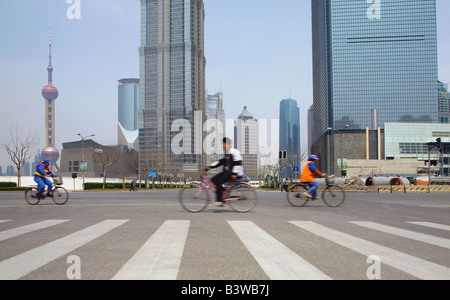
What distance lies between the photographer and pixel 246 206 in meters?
10.9

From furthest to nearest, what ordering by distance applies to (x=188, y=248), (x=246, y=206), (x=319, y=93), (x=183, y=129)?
(x=183, y=129) < (x=319, y=93) < (x=246, y=206) < (x=188, y=248)

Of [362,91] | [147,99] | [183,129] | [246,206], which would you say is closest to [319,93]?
[362,91]

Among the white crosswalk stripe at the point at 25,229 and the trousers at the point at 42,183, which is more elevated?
the trousers at the point at 42,183

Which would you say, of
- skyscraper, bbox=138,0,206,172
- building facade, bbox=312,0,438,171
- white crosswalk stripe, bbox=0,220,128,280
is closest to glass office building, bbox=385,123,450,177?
building facade, bbox=312,0,438,171

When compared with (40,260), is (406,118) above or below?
above

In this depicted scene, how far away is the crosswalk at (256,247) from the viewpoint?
13.4 ft


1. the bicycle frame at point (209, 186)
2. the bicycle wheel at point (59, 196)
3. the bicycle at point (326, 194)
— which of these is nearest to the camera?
the bicycle frame at point (209, 186)

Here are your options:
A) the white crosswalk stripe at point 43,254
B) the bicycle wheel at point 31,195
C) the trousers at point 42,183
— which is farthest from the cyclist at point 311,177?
the bicycle wheel at point 31,195

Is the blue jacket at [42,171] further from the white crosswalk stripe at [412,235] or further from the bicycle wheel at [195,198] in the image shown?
the white crosswalk stripe at [412,235]

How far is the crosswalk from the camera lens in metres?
4.07

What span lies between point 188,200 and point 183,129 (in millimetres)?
173032

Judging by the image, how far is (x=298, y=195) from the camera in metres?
13.6

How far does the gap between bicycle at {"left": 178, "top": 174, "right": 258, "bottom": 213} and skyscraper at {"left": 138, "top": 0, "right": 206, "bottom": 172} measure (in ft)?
545
